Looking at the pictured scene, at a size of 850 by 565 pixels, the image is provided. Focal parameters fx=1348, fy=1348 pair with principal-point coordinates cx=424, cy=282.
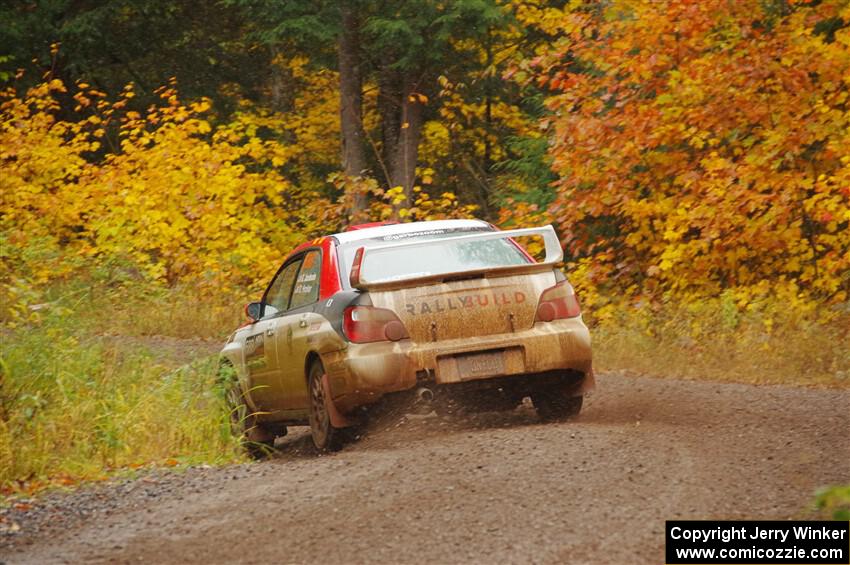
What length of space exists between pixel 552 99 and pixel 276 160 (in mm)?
7817

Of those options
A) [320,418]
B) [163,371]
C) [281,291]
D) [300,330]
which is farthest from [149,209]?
[320,418]

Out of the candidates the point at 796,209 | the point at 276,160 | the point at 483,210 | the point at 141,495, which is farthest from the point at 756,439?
the point at 483,210

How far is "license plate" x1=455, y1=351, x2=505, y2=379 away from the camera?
988 cm

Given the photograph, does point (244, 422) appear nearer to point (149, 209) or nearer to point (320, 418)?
point (320, 418)

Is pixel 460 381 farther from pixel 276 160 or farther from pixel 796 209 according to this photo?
pixel 276 160

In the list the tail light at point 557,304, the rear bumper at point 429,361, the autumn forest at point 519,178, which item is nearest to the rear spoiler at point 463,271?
the tail light at point 557,304

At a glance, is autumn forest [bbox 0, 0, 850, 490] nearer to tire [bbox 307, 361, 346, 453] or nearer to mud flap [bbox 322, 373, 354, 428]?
tire [bbox 307, 361, 346, 453]

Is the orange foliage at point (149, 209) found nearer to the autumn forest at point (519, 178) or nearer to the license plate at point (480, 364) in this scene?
the autumn forest at point (519, 178)

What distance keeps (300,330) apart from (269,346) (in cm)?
90

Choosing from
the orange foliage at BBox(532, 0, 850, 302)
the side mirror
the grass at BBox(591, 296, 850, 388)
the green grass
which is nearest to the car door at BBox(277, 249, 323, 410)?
the side mirror

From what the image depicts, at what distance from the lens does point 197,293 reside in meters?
22.5

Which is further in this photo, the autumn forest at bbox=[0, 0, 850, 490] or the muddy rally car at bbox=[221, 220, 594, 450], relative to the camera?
the autumn forest at bbox=[0, 0, 850, 490]

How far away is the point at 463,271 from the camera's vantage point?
395 inches

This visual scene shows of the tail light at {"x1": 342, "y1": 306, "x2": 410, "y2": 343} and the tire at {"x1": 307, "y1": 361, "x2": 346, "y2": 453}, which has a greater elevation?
the tail light at {"x1": 342, "y1": 306, "x2": 410, "y2": 343}
